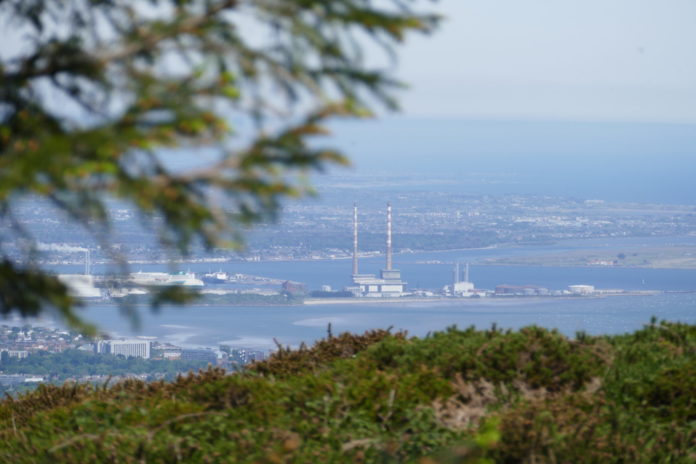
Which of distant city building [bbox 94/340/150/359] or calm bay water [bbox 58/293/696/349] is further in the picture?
calm bay water [bbox 58/293/696/349]

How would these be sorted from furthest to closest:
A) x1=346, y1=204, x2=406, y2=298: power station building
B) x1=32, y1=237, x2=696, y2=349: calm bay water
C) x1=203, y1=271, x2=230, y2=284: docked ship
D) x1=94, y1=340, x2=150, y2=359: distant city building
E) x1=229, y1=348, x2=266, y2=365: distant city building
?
x1=346, y1=204, x2=406, y2=298: power station building
x1=203, y1=271, x2=230, y2=284: docked ship
x1=32, y1=237, x2=696, y2=349: calm bay water
x1=94, y1=340, x2=150, y2=359: distant city building
x1=229, y1=348, x2=266, y2=365: distant city building

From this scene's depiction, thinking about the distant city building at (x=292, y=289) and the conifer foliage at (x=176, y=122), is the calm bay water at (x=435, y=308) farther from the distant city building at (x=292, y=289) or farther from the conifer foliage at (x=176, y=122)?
the conifer foliage at (x=176, y=122)

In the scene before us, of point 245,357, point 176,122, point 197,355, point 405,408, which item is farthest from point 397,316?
point 176,122

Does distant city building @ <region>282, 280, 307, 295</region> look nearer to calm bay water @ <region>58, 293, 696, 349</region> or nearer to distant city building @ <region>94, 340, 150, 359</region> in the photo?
calm bay water @ <region>58, 293, 696, 349</region>

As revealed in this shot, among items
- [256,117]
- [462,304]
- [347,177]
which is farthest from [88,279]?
[347,177]

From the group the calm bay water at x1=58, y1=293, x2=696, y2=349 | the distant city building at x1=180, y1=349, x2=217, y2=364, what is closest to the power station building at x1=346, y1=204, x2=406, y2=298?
the calm bay water at x1=58, y1=293, x2=696, y2=349

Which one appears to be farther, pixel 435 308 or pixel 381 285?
pixel 381 285

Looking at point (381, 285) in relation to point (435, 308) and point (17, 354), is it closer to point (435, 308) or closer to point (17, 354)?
point (435, 308)

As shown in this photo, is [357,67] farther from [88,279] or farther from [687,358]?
[687,358]
